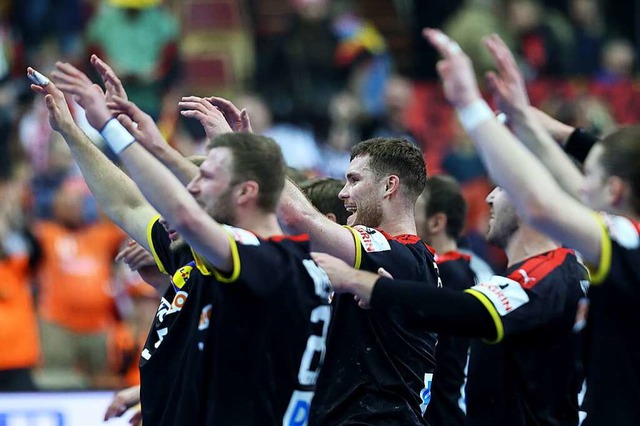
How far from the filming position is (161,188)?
16.4 feet

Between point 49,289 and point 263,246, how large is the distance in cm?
771

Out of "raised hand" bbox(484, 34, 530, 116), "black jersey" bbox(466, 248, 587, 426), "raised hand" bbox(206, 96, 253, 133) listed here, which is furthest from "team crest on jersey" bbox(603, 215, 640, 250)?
"raised hand" bbox(206, 96, 253, 133)

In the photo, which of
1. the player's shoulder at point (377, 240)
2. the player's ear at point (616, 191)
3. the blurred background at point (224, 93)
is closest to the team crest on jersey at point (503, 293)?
the player's shoulder at point (377, 240)

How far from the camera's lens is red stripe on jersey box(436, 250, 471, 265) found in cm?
799

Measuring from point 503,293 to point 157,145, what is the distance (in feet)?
5.71

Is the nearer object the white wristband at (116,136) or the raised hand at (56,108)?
the white wristband at (116,136)

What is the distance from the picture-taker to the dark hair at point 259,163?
17.3 feet

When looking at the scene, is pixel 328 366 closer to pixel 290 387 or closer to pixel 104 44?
pixel 290 387

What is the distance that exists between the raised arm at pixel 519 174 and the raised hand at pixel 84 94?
1504 mm

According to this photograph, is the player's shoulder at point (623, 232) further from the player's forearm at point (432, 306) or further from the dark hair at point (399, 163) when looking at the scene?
the dark hair at point (399, 163)

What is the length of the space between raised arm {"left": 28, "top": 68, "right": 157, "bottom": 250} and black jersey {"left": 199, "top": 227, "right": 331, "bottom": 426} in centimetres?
136

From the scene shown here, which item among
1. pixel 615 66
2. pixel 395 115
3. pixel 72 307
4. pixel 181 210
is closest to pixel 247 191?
pixel 181 210

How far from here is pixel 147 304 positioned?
39.3ft

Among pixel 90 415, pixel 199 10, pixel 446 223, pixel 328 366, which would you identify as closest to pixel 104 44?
pixel 199 10
